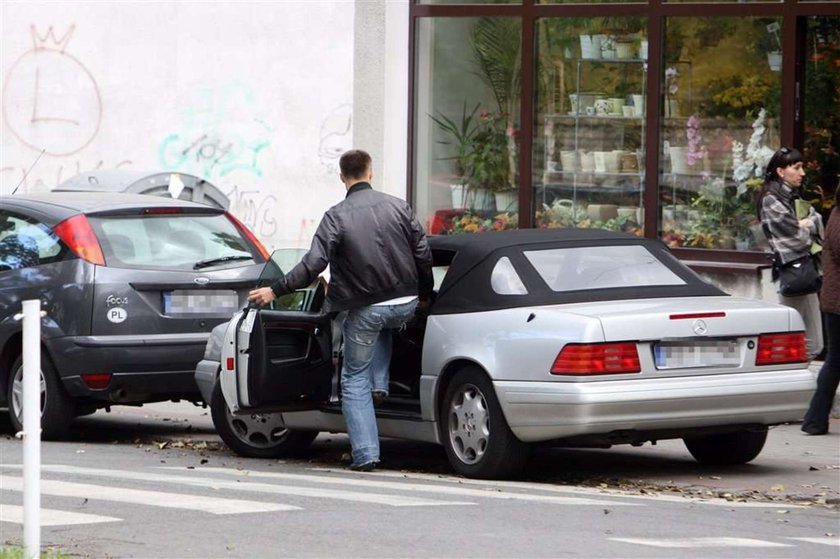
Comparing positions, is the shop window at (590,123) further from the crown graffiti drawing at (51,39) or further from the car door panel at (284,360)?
the car door panel at (284,360)

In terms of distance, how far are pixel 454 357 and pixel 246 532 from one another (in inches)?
92.6

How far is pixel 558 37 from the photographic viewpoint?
54.2ft

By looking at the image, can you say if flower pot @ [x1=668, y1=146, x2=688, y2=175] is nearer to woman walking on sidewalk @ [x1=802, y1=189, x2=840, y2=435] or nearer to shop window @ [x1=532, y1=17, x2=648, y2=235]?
shop window @ [x1=532, y1=17, x2=648, y2=235]

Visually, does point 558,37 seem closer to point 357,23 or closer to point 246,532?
point 357,23

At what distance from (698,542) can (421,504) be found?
1.47 meters

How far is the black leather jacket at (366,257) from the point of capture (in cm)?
955

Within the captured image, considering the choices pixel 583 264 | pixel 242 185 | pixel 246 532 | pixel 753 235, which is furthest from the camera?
pixel 242 185

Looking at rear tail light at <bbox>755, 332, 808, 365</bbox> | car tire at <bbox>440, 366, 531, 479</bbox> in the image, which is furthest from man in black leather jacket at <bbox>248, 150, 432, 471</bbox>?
rear tail light at <bbox>755, 332, 808, 365</bbox>

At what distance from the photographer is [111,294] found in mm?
10906

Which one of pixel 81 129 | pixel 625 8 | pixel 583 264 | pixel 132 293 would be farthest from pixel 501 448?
pixel 81 129

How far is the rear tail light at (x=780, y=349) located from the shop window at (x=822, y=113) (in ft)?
18.4

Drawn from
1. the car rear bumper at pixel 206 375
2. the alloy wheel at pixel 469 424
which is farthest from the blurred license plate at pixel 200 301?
the alloy wheel at pixel 469 424

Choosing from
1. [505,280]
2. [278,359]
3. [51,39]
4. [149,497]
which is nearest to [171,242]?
[278,359]

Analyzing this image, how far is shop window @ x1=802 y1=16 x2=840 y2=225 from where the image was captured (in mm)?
14844
